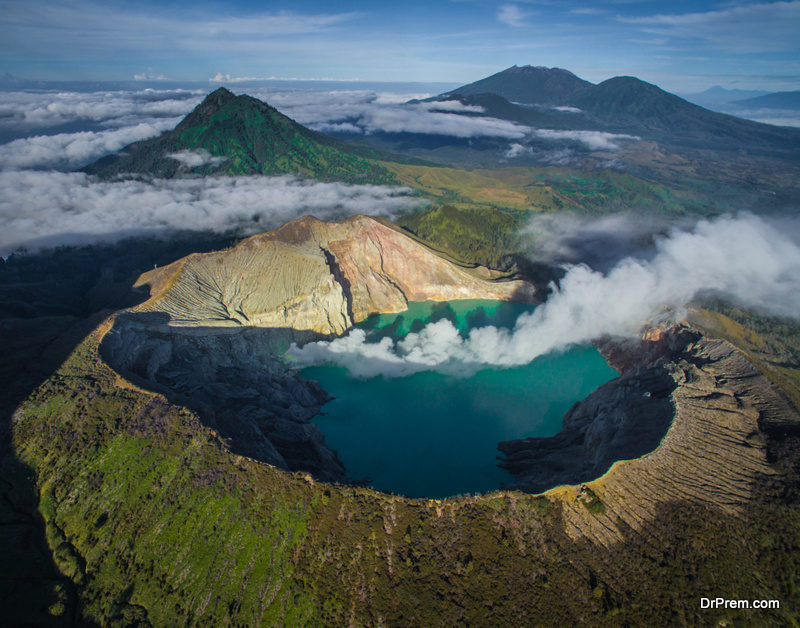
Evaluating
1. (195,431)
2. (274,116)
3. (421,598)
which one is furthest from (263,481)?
(274,116)

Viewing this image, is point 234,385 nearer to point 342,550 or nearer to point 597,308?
point 342,550

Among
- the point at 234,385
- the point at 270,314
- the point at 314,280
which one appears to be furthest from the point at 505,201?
the point at 234,385

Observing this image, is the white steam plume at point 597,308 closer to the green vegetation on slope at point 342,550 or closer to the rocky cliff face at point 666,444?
the rocky cliff face at point 666,444

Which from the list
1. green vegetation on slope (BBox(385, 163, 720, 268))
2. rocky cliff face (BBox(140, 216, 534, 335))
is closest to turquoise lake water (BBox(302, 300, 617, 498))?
rocky cliff face (BBox(140, 216, 534, 335))

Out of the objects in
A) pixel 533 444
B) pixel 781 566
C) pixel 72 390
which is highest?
pixel 72 390

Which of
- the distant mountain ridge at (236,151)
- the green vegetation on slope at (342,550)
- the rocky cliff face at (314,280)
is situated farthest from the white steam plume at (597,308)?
the distant mountain ridge at (236,151)

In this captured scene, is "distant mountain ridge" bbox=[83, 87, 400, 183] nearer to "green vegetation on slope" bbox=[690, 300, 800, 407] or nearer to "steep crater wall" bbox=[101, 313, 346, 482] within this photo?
"steep crater wall" bbox=[101, 313, 346, 482]

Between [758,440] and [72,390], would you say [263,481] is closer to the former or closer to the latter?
[72,390]
